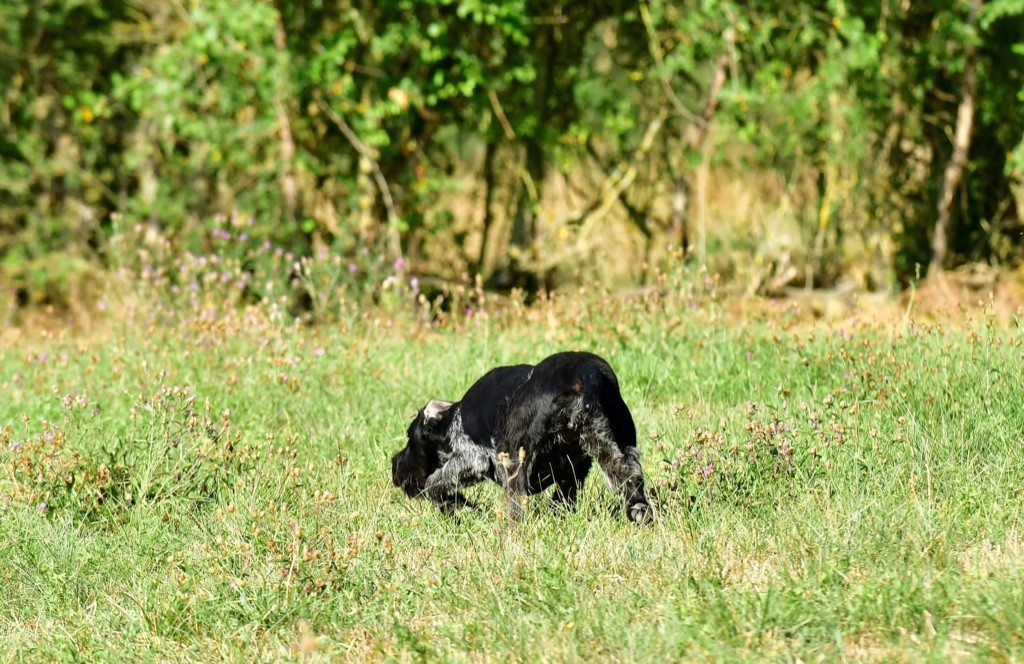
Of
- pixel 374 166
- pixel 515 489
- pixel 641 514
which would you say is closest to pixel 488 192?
pixel 374 166

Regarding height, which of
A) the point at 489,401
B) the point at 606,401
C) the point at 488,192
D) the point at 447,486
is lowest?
the point at 447,486

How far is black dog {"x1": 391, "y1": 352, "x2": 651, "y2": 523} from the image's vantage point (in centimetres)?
502

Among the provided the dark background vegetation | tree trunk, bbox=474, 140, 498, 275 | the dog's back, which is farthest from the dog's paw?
tree trunk, bbox=474, 140, 498, 275

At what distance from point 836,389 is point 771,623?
2271 millimetres

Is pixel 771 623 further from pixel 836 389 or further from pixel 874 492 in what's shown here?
pixel 836 389

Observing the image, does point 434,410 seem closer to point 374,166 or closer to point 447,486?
point 447,486

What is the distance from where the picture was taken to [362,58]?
39.1 feet

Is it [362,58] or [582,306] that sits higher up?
[362,58]

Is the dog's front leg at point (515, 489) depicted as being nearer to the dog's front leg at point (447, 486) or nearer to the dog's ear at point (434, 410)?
the dog's front leg at point (447, 486)

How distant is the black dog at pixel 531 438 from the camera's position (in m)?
5.02

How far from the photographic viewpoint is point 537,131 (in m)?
12.2

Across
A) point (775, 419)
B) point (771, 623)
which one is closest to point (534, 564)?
point (771, 623)

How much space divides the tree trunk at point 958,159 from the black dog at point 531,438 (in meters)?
6.70

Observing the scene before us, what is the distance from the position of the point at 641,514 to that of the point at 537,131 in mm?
7692
